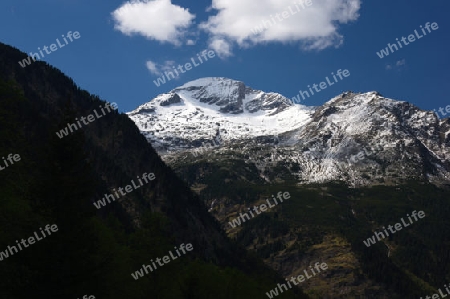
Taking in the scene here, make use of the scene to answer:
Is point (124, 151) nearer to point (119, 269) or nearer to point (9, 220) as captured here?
point (119, 269)

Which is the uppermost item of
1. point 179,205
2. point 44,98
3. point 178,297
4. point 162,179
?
point 44,98

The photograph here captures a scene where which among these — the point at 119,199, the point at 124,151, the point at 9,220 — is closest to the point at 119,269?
the point at 9,220

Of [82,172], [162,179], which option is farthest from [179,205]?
[82,172]

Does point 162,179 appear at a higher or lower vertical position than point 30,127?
lower

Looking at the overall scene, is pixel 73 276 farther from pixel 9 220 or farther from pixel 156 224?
pixel 156 224

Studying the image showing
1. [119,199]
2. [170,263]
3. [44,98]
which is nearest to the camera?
[170,263]

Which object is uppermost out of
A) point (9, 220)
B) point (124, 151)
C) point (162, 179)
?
point (124, 151)

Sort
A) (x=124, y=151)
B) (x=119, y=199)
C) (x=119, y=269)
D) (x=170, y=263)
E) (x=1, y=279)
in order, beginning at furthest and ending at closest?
(x=124, y=151)
(x=119, y=199)
(x=170, y=263)
(x=119, y=269)
(x=1, y=279)

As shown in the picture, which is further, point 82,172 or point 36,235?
point 82,172

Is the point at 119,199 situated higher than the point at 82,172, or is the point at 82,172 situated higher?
the point at 119,199
